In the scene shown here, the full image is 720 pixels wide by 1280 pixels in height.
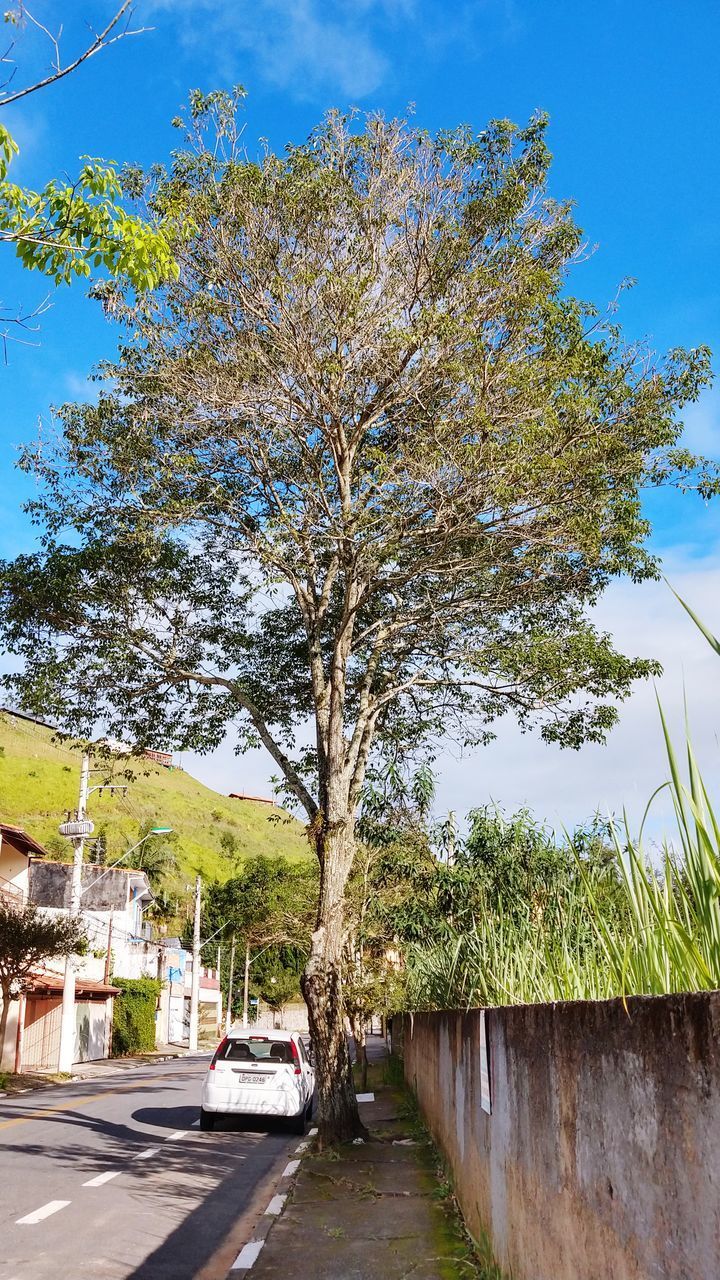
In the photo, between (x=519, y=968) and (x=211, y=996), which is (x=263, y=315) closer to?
(x=519, y=968)

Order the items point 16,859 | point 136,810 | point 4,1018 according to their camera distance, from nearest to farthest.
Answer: point 4,1018 < point 16,859 < point 136,810

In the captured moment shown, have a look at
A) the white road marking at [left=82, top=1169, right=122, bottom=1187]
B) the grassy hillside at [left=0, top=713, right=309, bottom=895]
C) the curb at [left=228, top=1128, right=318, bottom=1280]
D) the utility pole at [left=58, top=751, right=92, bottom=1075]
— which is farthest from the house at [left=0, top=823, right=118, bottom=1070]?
the grassy hillside at [left=0, top=713, right=309, bottom=895]

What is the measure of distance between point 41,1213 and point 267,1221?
2078 millimetres

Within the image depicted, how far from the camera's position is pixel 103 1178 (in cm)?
1127

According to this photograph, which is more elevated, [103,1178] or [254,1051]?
[254,1051]

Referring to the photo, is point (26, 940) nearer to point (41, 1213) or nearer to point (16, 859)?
point (16, 859)

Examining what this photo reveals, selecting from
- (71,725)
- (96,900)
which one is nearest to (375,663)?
(71,725)

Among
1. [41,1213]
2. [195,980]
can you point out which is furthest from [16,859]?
[41,1213]

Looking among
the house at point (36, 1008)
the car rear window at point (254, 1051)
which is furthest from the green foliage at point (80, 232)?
the house at point (36, 1008)

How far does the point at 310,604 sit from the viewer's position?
16.4 m

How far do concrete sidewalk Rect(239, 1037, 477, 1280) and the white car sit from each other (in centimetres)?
295

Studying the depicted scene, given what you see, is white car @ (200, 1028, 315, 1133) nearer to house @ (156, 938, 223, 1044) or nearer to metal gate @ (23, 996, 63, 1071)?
metal gate @ (23, 996, 63, 1071)

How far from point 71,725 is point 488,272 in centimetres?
968

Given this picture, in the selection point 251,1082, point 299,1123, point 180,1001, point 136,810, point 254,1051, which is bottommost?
point 299,1123
